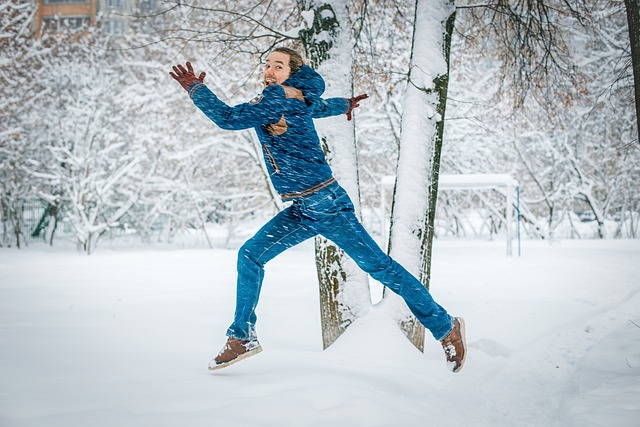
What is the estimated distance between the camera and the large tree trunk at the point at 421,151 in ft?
12.4

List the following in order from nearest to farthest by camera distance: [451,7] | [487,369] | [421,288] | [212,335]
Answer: [421,288], [487,369], [451,7], [212,335]

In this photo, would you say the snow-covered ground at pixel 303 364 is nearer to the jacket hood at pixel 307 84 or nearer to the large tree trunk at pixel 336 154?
the large tree trunk at pixel 336 154

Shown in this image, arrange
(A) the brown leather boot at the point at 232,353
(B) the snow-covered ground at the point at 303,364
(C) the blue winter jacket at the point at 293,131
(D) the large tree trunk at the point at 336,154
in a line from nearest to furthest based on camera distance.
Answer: (B) the snow-covered ground at the point at 303,364, (C) the blue winter jacket at the point at 293,131, (A) the brown leather boot at the point at 232,353, (D) the large tree trunk at the point at 336,154

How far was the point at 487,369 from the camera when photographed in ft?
11.9

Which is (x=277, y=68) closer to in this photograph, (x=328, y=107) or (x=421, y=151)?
(x=328, y=107)

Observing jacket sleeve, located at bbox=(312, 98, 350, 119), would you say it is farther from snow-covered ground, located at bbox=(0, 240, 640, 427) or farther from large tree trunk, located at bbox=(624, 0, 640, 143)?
large tree trunk, located at bbox=(624, 0, 640, 143)

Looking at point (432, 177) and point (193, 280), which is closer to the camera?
point (432, 177)

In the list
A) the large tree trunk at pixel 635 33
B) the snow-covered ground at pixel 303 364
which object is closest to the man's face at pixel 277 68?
the snow-covered ground at pixel 303 364

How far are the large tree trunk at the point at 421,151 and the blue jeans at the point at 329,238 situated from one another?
2.66ft

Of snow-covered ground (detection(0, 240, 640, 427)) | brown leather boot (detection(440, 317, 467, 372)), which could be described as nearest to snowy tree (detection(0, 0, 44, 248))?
snow-covered ground (detection(0, 240, 640, 427))

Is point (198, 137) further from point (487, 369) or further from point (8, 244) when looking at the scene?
point (487, 369)

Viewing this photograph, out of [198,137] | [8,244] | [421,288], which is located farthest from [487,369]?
[8,244]

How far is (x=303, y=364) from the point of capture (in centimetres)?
323

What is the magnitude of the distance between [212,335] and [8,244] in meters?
14.0
